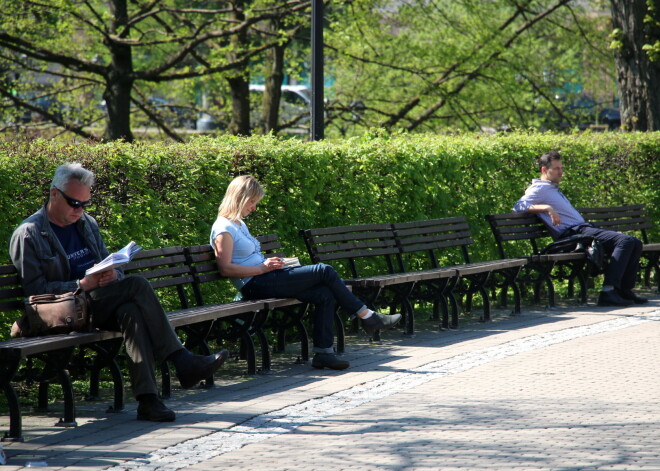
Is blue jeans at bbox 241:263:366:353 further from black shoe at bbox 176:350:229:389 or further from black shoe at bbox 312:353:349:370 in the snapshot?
black shoe at bbox 176:350:229:389

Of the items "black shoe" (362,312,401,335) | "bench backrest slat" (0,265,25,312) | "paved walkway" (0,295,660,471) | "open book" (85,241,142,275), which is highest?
"open book" (85,241,142,275)

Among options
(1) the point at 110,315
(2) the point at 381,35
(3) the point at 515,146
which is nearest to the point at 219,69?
(2) the point at 381,35

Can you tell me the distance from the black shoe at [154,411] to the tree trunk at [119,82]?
12059 mm

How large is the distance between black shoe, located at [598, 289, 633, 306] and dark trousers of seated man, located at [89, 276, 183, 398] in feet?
19.8

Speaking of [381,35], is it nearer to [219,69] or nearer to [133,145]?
[219,69]

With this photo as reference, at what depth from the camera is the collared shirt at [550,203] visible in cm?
1134

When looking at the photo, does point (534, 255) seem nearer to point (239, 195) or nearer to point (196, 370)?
point (239, 195)

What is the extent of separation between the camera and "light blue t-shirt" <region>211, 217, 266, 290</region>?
775 cm

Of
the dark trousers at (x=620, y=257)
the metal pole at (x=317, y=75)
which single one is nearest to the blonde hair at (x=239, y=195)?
the metal pole at (x=317, y=75)

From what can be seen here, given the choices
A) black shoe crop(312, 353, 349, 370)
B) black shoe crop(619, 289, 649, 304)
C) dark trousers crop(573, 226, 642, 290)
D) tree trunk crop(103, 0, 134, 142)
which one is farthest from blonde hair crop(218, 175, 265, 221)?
tree trunk crop(103, 0, 134, 142)

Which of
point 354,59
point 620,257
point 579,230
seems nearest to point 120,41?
point 354,59

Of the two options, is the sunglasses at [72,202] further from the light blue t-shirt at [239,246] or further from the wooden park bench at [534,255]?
the wooden park bench at [534,255]

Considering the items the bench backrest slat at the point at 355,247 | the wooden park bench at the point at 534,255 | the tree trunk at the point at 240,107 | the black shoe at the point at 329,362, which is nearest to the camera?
the black shoe at the point at 329,362

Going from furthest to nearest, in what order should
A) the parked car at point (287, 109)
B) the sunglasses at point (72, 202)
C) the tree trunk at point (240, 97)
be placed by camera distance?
the parked car at point (287, 109)
the tree trunk at point (240, 97)
the sunglasses at point (72, 202)
